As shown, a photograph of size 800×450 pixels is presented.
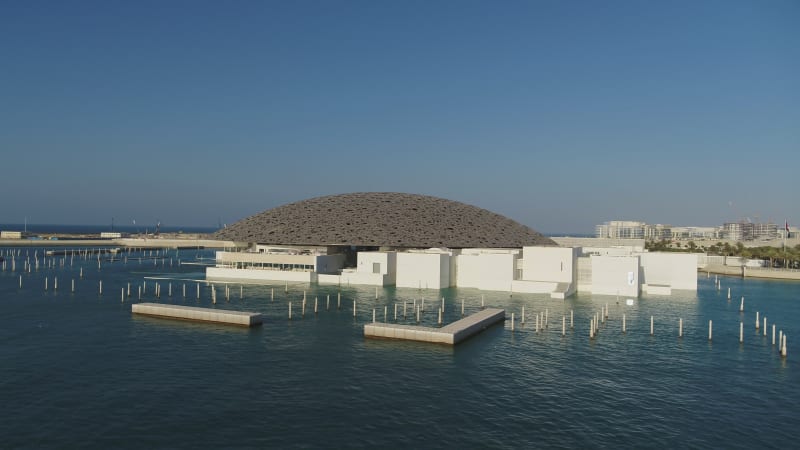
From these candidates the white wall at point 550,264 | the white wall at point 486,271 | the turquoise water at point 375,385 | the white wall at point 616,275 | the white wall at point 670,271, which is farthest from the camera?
the white wall at point 670,271

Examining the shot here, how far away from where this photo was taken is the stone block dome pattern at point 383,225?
99.4 m

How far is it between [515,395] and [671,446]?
885 centimetres

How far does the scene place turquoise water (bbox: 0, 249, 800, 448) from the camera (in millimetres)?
25688

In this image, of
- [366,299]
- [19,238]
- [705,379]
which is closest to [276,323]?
[366,299]

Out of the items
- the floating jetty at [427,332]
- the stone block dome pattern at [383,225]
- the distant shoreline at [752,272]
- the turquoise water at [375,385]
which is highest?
the stone block dome pattern at [383,225]

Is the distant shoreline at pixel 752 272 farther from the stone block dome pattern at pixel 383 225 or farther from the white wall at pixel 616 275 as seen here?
the white wall at pixel 616 275

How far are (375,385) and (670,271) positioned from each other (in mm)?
67047

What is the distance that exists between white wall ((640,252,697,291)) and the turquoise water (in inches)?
965

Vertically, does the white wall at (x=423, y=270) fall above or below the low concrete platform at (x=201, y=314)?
above

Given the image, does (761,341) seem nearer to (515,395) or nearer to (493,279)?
(515,395)

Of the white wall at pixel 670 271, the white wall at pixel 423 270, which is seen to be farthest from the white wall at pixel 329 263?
the white wall at pixel 670 271

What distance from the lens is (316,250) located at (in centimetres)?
9919

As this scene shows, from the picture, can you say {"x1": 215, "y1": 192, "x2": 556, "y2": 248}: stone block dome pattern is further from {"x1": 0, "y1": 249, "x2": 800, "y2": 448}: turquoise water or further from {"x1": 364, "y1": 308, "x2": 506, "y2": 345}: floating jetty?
{"x1": 364, "y1": 308, "x2": 506, "y2": 345}: floating jetty

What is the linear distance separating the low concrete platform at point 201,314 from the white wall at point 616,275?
49.4 m
